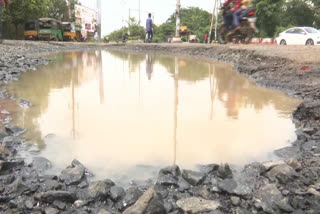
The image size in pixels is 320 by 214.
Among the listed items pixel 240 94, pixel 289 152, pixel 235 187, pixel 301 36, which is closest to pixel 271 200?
pixel 235 187

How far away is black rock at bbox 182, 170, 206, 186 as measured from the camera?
3.39m

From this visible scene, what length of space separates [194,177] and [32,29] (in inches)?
1197

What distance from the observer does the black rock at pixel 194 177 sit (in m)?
3.39

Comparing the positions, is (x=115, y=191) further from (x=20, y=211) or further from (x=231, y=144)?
(x=231, y=144)

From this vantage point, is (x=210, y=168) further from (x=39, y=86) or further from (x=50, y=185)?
(x=39, y=86)

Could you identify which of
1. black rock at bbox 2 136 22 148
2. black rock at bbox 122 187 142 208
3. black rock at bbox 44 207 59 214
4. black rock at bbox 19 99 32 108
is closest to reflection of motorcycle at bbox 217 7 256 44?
black rock at bbox 122 187 142 208

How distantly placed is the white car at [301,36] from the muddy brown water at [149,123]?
32.4ft

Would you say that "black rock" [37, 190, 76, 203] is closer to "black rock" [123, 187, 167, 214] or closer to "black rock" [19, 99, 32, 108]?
"black rock" [123, 187, 167, 214]

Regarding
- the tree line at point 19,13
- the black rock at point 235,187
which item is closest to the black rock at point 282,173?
the black rock at point 235,187

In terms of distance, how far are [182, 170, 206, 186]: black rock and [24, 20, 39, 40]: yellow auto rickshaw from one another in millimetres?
29698

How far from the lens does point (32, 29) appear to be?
99.9 ft

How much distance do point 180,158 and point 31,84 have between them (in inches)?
243

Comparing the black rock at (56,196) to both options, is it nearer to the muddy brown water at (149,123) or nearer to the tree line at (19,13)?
the muddy brown water at (149,123)

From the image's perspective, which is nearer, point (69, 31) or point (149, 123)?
point (149, 123)
